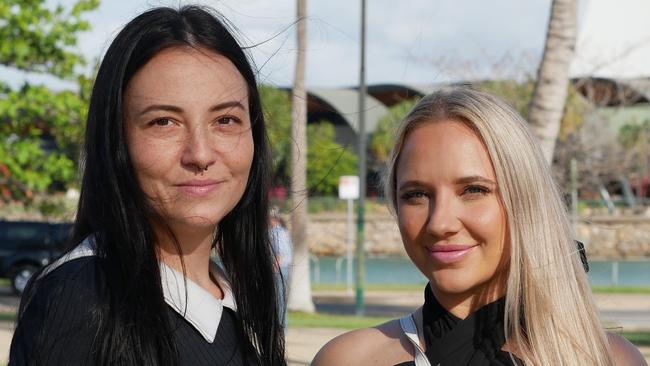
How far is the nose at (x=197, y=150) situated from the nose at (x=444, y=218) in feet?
1.84

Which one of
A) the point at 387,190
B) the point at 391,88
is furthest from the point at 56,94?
the point at 391,88

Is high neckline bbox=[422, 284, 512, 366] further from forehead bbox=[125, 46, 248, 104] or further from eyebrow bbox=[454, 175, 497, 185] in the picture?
forehead bbox=[125, 46, 248, 104]

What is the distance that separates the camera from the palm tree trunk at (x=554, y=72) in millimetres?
10484

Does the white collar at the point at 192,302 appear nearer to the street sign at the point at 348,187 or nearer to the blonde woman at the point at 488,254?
the blonde woman at the point at 488,254

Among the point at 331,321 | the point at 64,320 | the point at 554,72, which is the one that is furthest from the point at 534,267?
the point at 331,321

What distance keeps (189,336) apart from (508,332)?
77 cm

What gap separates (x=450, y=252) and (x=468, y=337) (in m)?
0.21

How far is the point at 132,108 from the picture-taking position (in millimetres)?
2652

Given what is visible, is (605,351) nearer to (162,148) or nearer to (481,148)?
(481,148)

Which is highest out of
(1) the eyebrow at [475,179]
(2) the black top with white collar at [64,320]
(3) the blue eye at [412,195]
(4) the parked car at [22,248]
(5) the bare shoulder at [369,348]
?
(1) the eyebrow at [475,179]

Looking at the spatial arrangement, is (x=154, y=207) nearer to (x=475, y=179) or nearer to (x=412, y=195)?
(x=412, y=195)

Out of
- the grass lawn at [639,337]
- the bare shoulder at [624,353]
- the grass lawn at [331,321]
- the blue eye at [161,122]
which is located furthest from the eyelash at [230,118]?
the grass lawn at [331,321]

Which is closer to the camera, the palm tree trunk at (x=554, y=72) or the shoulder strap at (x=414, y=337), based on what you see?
the shoulder strap at (x=414, y=337)

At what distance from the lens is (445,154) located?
107 inches
